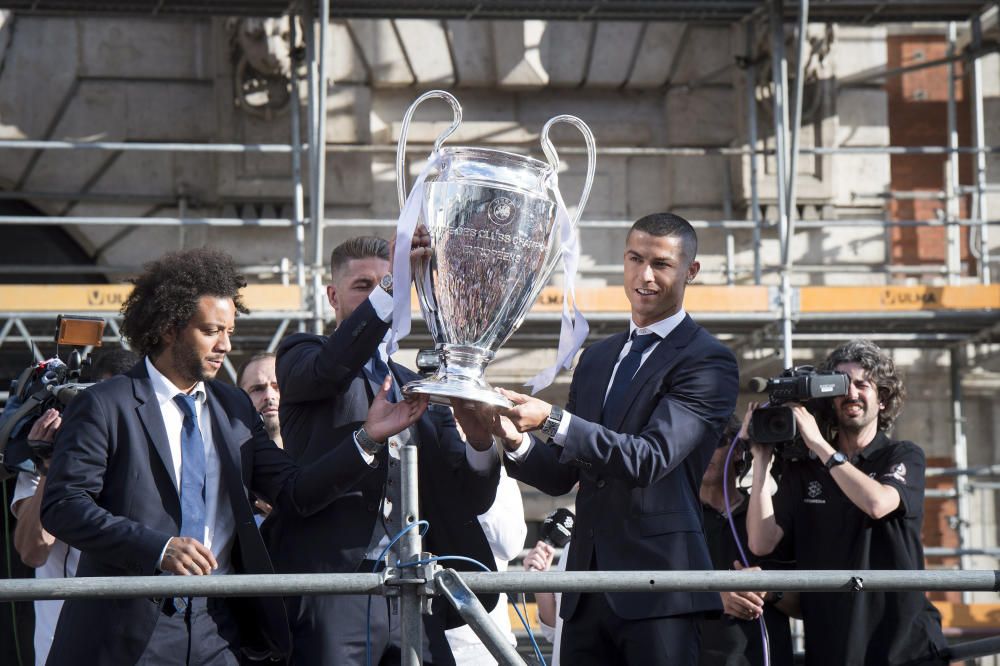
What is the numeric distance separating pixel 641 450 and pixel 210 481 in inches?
45.7

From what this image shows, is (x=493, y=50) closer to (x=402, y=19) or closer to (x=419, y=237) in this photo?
(x=402, y=19)

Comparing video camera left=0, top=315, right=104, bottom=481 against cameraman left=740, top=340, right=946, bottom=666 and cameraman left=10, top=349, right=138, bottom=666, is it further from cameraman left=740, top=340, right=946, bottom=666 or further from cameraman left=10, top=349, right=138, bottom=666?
cameraman left=740, top=340, right=946, bottom=666

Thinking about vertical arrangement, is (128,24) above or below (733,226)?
above

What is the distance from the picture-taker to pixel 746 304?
27.4ft

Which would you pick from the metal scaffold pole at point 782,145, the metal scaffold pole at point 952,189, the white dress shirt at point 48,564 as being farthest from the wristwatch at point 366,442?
the metal scaffold pole at point 952,189

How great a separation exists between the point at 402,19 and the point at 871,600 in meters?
5.37

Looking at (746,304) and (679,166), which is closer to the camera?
(746,304)

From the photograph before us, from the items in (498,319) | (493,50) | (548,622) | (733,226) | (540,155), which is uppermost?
(493,50)

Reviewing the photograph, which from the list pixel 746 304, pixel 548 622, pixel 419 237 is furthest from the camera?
pixel 746 304

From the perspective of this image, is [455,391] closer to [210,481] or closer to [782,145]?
[210,481]

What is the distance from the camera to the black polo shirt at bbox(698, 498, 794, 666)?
5.05 metres

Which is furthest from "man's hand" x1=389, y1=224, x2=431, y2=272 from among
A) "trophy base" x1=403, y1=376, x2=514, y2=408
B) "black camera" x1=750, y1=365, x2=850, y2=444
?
"black camera" x1=750, y1=365, x2=850, y2=444

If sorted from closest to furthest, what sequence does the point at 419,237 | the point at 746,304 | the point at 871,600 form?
the point at 419,237
the point at 871,600
the point at 746,304

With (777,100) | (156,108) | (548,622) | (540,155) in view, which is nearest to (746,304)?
(777,100)
